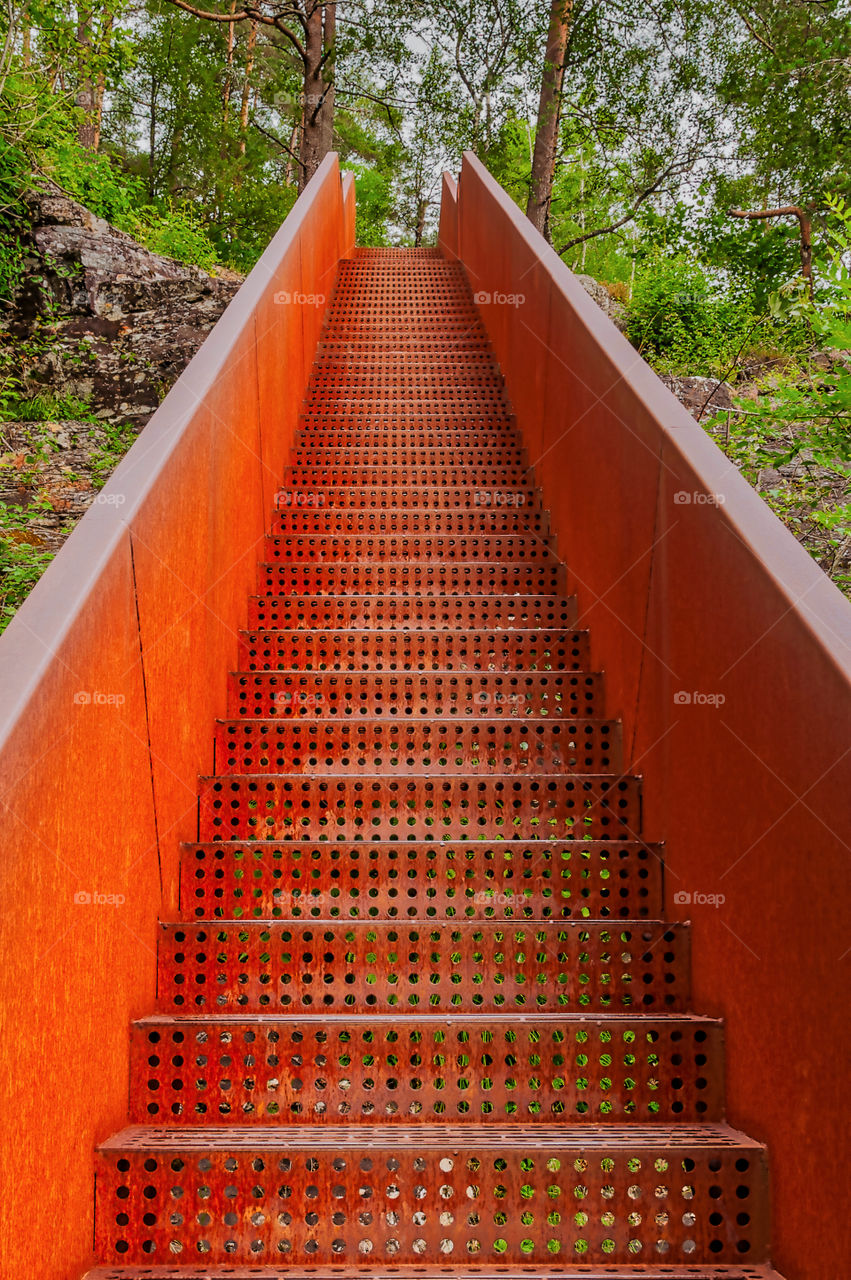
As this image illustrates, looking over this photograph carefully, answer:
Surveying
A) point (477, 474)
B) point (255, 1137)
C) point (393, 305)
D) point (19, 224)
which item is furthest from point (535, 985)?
point (19, 224)

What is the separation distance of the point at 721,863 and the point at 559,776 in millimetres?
634

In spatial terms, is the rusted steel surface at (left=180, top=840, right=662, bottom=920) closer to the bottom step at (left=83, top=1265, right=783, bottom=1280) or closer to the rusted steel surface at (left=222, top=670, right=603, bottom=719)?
the rusted steel surface at (left=222, top=670, right=603, bottom=719)

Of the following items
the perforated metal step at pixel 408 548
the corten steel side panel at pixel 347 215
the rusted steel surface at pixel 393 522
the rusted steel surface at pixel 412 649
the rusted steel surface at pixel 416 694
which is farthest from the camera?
the corten steel side panel at pixel 347 215

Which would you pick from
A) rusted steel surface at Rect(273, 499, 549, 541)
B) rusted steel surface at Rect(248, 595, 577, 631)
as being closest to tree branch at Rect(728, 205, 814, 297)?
rusted steel surface at Rect(273, 499, 549, 541)

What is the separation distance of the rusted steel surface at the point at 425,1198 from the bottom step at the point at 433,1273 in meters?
0.04

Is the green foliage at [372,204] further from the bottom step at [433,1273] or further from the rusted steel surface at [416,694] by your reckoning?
the bottom step at [433,1273]

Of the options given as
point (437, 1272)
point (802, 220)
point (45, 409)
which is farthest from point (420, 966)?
point (802, 220)

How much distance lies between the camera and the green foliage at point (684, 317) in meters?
9.82

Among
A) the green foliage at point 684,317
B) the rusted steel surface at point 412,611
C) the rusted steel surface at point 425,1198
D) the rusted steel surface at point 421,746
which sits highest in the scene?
the green foliage at point 684,317

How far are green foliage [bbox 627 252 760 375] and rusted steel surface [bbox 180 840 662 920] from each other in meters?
8.80

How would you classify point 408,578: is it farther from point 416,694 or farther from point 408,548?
point 416,694

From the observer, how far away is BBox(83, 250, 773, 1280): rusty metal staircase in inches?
56.7

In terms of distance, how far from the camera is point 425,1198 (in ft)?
4.75

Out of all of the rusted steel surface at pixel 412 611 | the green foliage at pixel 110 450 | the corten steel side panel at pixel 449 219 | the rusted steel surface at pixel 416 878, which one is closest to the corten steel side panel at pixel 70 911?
the rusted steel surface at pixel 416 878
